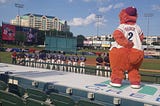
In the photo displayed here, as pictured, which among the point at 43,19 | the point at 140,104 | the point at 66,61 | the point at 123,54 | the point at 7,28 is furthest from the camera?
the point at 43,19

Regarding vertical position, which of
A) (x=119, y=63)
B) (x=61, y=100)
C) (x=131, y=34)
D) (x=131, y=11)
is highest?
(x=131, y=11)

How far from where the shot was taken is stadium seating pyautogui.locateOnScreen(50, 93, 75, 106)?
4.52 m

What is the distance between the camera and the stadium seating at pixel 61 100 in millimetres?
4516

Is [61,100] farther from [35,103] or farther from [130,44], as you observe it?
[130,44]

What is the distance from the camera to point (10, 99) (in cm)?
445

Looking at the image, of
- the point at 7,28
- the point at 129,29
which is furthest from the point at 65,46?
the point at 129,29

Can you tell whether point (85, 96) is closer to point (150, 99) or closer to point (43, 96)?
point (43, 96)

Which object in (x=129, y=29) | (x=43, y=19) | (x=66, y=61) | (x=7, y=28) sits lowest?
(x=66, y=61)

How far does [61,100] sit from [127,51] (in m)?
2.56

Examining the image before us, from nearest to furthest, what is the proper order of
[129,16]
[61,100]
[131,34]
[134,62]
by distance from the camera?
[61,100] → [134,62] → [131,34] → [129,16]

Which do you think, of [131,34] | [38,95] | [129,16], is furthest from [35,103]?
[129,16]

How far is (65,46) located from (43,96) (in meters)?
28.4

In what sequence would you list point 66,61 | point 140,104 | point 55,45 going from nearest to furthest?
point 140,104 → point 66,61 → point 55,45

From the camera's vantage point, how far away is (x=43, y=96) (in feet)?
16.4
